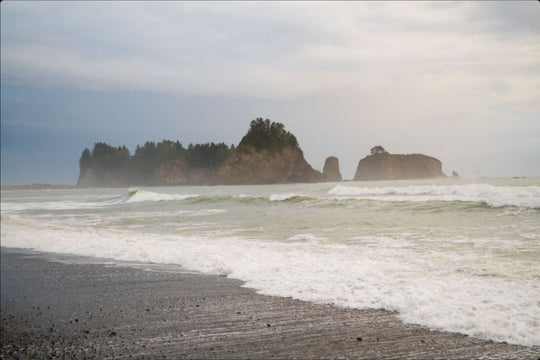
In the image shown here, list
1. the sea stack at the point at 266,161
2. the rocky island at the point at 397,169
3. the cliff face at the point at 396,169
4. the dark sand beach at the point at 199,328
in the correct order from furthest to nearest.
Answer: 1. the cliff face at the point at 396,169
2. the rocky island at the point at 397,169
3. the sea stack at the point at 266,161
4. the dark sand beach at the point at 199,328

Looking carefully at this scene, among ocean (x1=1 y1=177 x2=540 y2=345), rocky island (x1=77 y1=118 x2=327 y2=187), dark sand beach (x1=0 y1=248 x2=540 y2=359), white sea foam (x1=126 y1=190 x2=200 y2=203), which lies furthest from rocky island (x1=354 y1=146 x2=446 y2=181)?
dark sand beach (x1=0 y1=248 x2=540 y2=359)

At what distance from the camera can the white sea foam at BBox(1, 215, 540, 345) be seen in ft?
13.3

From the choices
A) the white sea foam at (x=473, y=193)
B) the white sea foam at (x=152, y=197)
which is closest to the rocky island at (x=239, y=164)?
the white sea foam at (x=473, y=193)

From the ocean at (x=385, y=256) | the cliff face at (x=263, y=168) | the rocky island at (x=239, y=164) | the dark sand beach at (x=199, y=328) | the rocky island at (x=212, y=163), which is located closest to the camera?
the dark sand beach at (x=199, y=328)

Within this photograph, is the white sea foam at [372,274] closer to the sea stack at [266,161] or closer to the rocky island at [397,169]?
the sea stack at [266,161]

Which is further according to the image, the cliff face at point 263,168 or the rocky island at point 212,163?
the cliff face at point 263,168

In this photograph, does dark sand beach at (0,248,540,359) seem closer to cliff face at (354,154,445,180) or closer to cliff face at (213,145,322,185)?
cliff face at (213,145,322,185)

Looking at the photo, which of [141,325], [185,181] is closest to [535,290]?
[141,325]

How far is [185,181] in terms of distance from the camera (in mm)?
44812

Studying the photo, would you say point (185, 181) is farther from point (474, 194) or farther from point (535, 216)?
point (535, 216)

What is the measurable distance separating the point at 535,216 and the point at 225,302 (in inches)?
Result: 475

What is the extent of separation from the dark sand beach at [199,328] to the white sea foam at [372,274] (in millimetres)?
352

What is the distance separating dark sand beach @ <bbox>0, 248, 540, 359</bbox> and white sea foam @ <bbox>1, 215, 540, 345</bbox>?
0.35 m

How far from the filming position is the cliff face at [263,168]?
96.0 ft
